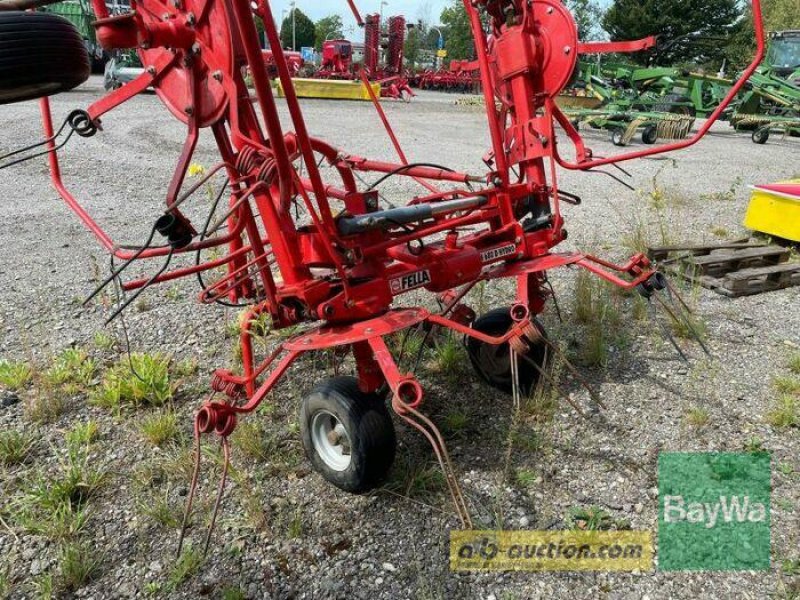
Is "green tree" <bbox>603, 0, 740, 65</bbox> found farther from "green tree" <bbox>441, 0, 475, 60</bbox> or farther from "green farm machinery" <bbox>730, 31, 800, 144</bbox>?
"green farm machinery" <bbox>730, 31, 800, 144</bbox>

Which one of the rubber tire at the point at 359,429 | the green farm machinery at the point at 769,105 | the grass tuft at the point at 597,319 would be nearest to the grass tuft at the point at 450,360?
the grass tuft at the point at 597,319

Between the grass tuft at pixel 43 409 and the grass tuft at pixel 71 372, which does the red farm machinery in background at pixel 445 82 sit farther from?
the grass tuft at pixel 43 409

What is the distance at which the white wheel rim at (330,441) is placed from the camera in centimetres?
237

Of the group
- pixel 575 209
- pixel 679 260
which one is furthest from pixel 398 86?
pixel 679 260

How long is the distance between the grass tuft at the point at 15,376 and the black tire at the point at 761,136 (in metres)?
15.6

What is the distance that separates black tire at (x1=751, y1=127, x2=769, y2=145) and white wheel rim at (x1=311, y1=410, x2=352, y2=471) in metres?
15.1

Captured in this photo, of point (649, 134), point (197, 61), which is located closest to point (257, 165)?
point (197, 61)

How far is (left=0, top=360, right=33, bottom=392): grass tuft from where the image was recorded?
3.04 meters

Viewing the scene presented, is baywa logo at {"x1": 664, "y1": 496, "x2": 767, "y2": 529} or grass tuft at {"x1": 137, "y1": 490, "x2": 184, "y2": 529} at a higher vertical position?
grass tuft at {"x1": 137, "y1": 490, "x2": 184, "y2": 529}

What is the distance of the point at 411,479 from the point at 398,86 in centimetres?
1945

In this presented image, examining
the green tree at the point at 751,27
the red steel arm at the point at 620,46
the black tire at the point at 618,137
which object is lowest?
the black tire at the point at 618,137

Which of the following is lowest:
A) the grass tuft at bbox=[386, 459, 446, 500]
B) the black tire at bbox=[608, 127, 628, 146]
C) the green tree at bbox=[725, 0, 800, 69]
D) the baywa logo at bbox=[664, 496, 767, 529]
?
the baywa logo at bbox=[664, 496, 767, 529]

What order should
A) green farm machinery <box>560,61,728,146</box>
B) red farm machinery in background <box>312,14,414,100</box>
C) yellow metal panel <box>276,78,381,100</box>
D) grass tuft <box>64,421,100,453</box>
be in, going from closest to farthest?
grass tuft <box>64,421,100,453</box>
green farm machinery <box>560,61,728,146</box>
red farm machinery in background <box>312,14,414,100</box>
yellow metal panel <box>276,78,381,100</box>

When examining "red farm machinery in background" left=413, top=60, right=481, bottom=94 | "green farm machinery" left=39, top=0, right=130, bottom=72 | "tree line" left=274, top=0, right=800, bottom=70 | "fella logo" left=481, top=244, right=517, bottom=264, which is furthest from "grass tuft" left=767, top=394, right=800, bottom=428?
"tree line" left=274, top=0, right=800, bottom=70
